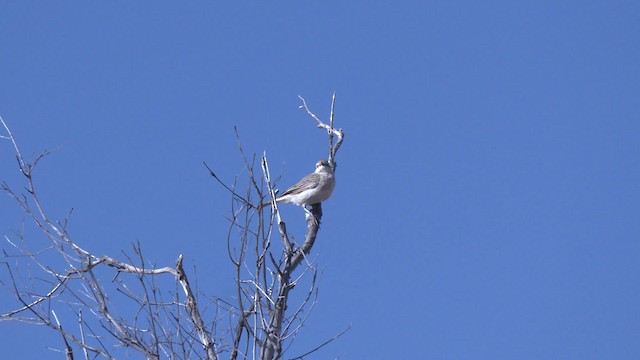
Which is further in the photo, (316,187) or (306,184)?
(306,184)

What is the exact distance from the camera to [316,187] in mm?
10164

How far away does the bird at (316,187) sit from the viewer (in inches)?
397

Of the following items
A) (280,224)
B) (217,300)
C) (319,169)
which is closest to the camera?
(217,300)

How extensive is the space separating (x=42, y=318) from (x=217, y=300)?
3.33ft

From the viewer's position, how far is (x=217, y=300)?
19.9 ft

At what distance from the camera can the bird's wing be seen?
33.7 ft

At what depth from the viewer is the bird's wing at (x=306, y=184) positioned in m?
10.3

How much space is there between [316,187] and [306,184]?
257mm

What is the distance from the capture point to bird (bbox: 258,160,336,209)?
10094mm

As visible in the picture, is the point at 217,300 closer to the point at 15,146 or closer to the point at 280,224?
the point at 280,224

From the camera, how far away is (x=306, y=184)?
1040cm

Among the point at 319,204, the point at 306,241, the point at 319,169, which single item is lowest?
the point at 306,241

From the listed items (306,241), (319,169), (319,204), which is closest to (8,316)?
(306,241)

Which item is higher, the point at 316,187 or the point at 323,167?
the point at 323,167
